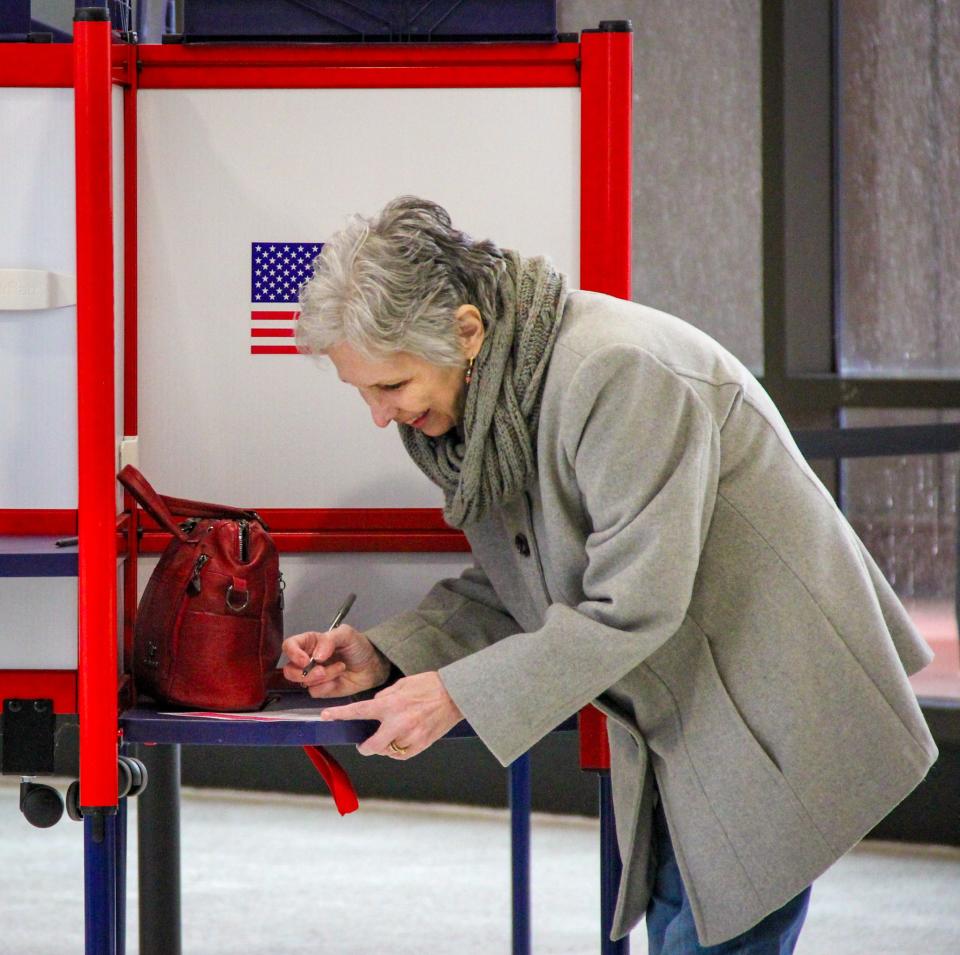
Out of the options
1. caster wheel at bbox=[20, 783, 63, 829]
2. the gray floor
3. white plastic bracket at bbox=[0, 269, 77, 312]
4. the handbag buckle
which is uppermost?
white plastic bracket at bbox=[0, 269, 77, 312]

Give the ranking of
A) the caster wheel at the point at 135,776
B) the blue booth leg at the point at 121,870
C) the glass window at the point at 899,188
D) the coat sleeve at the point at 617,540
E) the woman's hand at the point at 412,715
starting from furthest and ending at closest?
the glass window at the point at 899,188, the blue booth leg at the point at 121,870, the caster wheel at the point at 135,776, the woman's hand at the point at 412,715, the coat sleeve at the point at 617,540

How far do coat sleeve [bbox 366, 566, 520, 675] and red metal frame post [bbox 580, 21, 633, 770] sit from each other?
21 centimetres

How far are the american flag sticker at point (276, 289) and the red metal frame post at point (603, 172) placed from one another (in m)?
0.40

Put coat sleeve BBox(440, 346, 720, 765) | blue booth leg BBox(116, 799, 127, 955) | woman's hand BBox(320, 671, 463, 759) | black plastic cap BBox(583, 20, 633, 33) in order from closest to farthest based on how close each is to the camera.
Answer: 1. coat sleeve BBox(440, 346, 720, 765)
2. woman's hand BBox(320, 671, 463, 759)
3. black plastic cap BBox(583, 20, 633, 33)
4. blue booth leg BBox(116, 799, 127, 955)

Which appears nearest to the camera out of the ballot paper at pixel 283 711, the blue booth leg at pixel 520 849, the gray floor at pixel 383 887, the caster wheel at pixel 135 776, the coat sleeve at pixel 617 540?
the coat sleeve at pixel 617 540

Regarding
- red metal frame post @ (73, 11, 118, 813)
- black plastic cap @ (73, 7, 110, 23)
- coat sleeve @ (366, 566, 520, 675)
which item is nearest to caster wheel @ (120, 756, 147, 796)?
red metal frame post @ (73, 11, 118, 813)

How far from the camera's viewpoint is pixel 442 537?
6.91 ft

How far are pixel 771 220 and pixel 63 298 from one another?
7.35 feet

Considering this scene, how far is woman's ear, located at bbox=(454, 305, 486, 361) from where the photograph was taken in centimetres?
154

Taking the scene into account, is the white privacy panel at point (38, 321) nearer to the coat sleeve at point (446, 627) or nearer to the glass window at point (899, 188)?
the coat sleeve at point (446, 627)

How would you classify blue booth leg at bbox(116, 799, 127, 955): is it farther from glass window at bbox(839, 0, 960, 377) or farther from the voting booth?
glass window at bbox(839, 0, 960, 377)

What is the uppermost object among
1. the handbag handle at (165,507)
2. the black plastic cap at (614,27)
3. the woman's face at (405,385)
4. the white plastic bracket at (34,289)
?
the black plastic cap at (614,27)

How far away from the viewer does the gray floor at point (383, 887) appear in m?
3.00

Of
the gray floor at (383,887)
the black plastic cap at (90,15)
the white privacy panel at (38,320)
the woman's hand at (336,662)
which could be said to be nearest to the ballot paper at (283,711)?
the woman's hand at (336,662)
